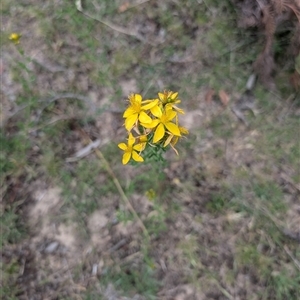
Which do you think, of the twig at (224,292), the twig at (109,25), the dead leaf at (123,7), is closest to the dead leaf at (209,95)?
the twig at (109,25)

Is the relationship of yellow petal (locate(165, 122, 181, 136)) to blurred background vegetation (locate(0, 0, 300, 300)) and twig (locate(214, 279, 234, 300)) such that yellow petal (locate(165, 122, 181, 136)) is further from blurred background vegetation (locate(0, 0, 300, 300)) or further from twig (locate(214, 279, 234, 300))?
twig (locate(214, 279, 234, 300))

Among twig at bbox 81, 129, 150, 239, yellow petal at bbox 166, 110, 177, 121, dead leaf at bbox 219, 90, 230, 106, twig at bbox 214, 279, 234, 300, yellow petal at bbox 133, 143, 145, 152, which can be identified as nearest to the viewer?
yellow petal at bbox 166, 110, 177, 121

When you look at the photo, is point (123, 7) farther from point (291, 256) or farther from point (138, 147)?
point (291, 256)

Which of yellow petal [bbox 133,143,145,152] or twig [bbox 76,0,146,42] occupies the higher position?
yellow petal [bbox 133,143,145,152]

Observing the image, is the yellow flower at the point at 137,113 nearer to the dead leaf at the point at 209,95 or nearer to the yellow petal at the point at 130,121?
the yellow petal at the point at 130,121

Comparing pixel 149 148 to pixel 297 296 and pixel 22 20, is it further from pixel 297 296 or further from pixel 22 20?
pixel 22 20

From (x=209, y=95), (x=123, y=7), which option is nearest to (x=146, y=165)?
(x=209, y=95)

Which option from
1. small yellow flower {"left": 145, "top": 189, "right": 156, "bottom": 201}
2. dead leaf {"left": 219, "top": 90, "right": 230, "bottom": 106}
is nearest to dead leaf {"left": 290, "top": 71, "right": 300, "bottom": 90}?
dead leaf {"left": 219, "top": 90, "right": 230, "bottom": 106}

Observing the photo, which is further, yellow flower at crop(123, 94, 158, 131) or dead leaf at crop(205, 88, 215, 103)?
dead leaf at crop(205, 88, 215, 103)

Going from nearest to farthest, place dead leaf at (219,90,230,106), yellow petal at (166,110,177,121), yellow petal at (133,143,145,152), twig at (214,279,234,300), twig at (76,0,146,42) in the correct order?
yellow petal at (166,110,177,121)
yellow petal at (133,143,145,152)
twig at (214,279,234,300)
dead leaf at (219,90,230,106)
twig at (76,0,146,42)
